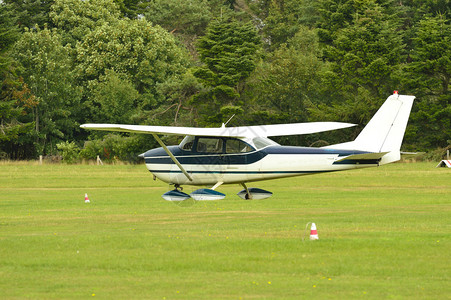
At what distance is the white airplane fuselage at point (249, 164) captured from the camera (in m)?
22.1

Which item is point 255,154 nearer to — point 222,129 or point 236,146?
point 236,146

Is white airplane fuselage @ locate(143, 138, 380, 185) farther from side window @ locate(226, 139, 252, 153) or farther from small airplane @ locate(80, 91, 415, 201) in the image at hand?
side window @ locate(226, 139, 252, 153)

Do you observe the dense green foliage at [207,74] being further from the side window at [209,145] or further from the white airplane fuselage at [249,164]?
the side window at [209,145]

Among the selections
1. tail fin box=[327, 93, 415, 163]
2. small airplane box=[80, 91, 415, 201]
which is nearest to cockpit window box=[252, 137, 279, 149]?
small airplane box=[80, 91, 415, 201]

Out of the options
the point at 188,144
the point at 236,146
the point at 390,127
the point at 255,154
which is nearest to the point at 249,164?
the point at 255,154

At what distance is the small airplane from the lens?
2180 centimetres

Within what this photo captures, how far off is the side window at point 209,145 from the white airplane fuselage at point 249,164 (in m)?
0.13

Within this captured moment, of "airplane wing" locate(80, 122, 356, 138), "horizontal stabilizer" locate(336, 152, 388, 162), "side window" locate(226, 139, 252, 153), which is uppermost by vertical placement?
"airplane wing" locate(80, 122, 356, 138)

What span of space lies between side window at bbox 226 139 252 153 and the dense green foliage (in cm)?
3313

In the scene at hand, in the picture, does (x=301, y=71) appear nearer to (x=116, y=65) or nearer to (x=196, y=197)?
(x=116, y=65)

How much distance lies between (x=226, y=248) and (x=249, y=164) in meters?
9.63

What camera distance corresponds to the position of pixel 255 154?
23.2 m

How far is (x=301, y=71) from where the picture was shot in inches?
2530

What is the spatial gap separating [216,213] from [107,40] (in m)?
51.3
